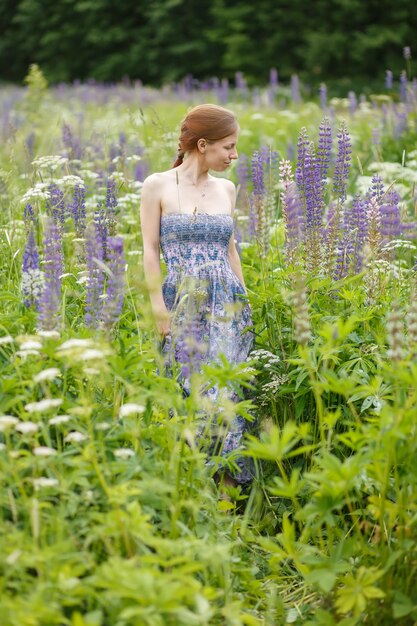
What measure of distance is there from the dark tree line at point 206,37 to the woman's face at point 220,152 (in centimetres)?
1531

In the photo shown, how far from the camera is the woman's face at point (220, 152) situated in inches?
150

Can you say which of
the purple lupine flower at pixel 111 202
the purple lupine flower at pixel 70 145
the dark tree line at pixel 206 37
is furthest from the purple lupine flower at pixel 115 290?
the dark tree line at pixel 206 37

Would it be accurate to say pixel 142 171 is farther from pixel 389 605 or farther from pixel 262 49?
pixel 262 49

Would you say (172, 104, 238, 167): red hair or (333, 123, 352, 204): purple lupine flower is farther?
(333, 123, 352, 204): purple lupine flower

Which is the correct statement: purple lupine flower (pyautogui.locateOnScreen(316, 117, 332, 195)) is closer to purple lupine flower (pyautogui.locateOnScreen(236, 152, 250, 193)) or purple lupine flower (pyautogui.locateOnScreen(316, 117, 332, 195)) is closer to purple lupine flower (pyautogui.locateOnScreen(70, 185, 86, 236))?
purple lupine flower (pyautogui.locateOnScreen(70, 185, 86, 236))

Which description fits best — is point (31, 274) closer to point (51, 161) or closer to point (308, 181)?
point (51, 161)

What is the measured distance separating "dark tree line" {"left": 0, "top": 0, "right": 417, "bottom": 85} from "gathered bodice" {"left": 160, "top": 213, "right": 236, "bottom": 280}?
15.4m

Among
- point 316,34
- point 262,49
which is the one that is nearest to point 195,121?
point 316,34

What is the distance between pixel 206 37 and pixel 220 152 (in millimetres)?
Answer: 18943

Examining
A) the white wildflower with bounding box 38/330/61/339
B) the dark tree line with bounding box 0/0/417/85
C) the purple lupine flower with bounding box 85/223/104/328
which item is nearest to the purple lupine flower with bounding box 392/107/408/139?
the purple lupine flower with bounding box 85/223/104/328

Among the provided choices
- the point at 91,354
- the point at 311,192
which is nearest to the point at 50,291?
the point at 91,354

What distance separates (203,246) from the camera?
386cm

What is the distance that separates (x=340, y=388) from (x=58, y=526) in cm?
97

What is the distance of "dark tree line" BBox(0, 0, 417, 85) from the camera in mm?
18688
